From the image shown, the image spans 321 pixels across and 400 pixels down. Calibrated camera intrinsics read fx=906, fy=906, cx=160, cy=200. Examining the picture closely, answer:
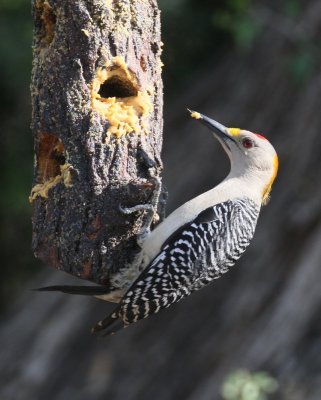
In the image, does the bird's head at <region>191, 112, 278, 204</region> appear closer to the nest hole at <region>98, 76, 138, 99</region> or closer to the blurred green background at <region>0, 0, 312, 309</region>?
the nest hole at <region>98, 76, 138, 99</region>

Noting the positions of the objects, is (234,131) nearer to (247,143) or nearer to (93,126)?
(247,143)

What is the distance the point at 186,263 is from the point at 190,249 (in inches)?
3.4

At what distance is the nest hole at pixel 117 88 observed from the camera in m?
4.77

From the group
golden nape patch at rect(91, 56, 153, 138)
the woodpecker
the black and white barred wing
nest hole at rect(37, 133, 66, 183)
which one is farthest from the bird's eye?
nest hole at rect(37, 133, 66, 183)

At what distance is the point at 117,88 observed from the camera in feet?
16.0

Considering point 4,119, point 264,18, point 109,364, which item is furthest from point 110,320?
point 4,119

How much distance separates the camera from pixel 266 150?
557 centimetres

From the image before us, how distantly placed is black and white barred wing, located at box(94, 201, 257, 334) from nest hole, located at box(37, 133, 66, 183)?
0.73 m

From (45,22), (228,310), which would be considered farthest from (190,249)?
(228,310)

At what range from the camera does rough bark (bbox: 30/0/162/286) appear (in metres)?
4.57

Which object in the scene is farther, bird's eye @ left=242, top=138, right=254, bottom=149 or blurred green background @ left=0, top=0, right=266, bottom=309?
blurred green background @ left=0, top=0, right=266, bottom=309

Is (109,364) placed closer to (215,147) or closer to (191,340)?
(191,340)

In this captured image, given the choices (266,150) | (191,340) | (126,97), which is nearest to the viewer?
(126,97)

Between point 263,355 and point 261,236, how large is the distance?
3.84 feet
